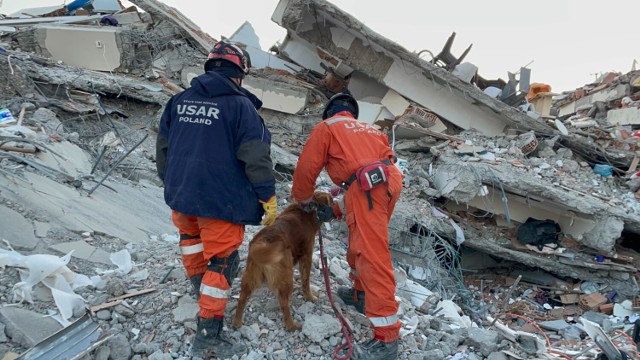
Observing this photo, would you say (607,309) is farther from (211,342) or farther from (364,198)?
→ (211,342)

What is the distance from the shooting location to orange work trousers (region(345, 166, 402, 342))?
3072mm

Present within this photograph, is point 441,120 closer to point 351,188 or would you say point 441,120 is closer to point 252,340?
point 351,188

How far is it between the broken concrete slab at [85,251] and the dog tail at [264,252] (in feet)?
5.05

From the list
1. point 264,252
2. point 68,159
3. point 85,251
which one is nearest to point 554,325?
point 264,252

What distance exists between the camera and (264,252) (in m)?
2.87

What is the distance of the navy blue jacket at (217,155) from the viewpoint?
2.67 m

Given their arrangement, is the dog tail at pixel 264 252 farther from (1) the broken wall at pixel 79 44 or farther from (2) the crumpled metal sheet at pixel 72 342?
(1) the broken wall at pixel 79 44

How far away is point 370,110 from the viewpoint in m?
8.87

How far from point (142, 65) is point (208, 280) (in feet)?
28.5

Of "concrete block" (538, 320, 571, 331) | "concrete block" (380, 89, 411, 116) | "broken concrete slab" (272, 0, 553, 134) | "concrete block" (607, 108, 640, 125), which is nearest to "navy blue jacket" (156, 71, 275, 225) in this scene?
"concrete block" (538, 320, 571, 331)

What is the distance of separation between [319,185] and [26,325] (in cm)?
494

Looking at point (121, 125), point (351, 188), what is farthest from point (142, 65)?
point (351, 188)

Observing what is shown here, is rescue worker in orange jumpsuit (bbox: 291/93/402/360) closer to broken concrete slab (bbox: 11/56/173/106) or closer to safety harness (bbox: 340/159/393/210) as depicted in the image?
safety harness (bbox: 340/159/393/210)

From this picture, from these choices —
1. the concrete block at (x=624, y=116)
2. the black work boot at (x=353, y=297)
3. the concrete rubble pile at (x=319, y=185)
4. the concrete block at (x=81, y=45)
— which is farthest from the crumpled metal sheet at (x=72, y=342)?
the concrete block at (x=624, y=116)
